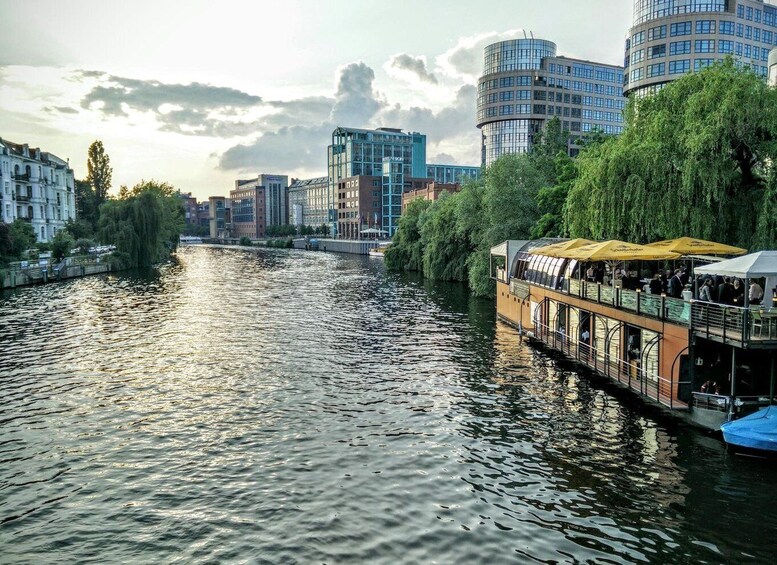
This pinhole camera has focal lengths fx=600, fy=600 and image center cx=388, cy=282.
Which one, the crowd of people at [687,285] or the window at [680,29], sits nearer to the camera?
the crowd of people at [687,285]

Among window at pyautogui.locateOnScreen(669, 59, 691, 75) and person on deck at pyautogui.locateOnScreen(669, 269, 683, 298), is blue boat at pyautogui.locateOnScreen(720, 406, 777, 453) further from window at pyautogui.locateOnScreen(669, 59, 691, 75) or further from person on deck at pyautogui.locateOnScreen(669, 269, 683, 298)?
window at pyautogui.locateOnScreen(669, 59, 691, 75)

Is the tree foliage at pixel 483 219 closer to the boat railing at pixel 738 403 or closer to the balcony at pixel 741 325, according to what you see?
the balcony at pixel 741 325

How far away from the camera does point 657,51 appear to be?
121188 mm

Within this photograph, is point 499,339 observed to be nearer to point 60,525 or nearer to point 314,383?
point 314,383

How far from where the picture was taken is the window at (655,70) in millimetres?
120938

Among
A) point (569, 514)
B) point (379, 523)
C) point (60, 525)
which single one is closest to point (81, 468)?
point (60, 525)

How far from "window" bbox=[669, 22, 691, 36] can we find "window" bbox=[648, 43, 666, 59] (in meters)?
2.77

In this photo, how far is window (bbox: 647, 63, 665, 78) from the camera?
12094 cm

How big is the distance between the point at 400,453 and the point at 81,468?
1099 centimetres

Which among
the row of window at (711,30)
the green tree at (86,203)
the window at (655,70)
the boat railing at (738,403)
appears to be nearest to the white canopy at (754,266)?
the boat railing at (738,403)

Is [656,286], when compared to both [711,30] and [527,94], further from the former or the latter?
[527,94]

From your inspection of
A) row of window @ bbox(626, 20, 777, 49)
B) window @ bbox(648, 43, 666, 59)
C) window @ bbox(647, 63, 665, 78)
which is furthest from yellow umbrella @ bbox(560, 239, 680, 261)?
row of window @ bbox(626, 20, 777, 49)

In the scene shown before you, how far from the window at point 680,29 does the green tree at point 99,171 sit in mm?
131230

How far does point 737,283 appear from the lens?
2759 cm
